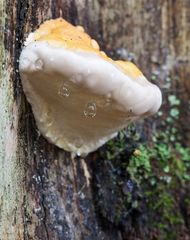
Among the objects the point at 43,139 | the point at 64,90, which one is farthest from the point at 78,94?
the point at 43,139

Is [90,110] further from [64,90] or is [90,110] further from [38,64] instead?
[38,64]

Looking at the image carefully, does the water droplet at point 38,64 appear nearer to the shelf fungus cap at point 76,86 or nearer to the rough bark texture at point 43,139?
the shelf fungus cap at point 76,86

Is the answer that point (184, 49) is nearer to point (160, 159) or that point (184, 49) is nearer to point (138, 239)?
point (160, 159)

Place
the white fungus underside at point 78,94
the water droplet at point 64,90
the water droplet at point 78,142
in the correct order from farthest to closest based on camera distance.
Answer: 1. the water droplet at point 78,142
2. the water droplet at point 64,90
3. the white fungus underside at point 78,94

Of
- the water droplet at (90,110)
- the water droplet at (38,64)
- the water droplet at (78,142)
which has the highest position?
the water droplet at (38,64)

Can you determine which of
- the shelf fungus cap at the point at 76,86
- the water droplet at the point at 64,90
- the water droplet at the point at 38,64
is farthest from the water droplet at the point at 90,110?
the water droplet at the point at 38,64

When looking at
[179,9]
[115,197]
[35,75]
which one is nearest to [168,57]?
[179,9]

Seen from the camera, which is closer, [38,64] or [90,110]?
[38,64]

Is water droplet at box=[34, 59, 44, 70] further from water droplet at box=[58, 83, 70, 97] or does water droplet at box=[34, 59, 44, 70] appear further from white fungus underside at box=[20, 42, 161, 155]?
water droplet at box=[58, 83, 70, 97]
